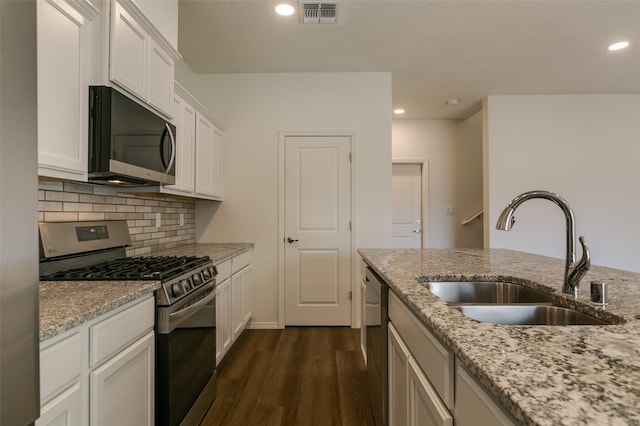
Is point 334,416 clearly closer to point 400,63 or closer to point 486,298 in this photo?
point 486,298

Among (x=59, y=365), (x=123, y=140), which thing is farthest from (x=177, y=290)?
(x=123, y=140)

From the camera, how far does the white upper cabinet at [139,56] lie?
5.06ft

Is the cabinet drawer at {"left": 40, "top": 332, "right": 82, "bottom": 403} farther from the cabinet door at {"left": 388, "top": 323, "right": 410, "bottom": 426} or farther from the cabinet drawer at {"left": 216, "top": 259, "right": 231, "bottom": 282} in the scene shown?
the cabinet drawer at {"left": 216, "top": 259, "right": 231, "bottom": 282}

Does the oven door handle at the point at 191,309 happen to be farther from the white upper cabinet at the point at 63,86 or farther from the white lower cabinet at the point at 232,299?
the white upper cabinet at the point at 63,86

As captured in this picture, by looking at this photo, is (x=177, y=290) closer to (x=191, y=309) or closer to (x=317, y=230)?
(x=191, y=309)

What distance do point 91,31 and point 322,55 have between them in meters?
2.10

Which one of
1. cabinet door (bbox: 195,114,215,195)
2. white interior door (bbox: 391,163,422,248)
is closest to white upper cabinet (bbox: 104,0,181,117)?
cabinet door (bbox: 195,114,215,195)

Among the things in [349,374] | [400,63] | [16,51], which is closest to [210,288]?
[349,374]

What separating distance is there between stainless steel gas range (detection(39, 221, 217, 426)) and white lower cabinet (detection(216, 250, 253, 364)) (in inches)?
13.5

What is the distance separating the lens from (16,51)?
1.99ft

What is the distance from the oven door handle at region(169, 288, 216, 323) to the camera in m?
1.50

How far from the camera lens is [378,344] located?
1681 millimetres

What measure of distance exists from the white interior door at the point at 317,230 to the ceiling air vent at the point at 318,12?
1205mm

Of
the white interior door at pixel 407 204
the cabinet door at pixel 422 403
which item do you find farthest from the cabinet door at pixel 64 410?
the white interior door at pixel 407 204
